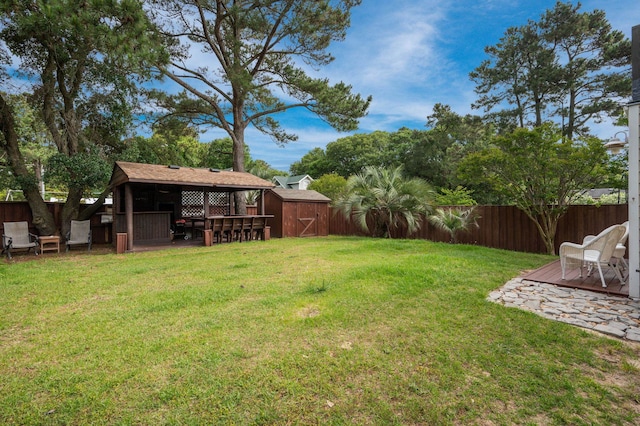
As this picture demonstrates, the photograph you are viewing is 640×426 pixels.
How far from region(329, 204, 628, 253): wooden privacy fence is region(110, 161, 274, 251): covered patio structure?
737 centimetres

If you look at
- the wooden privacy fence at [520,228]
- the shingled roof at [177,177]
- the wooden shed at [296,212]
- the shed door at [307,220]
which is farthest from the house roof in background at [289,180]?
the wooden privacy fence at [520,228]

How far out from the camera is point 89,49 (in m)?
8.66

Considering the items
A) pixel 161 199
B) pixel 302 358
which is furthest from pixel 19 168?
pixel 302 358

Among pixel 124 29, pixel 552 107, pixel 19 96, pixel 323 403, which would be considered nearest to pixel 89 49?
pixel 124 29

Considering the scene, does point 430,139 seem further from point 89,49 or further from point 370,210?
point 89,49

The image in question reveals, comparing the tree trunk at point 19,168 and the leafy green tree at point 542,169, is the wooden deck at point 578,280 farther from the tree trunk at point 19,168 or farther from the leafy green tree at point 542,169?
the tree trunk at point 19,168

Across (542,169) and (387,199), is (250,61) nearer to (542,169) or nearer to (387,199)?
(387,199)

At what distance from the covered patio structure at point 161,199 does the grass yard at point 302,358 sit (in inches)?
181

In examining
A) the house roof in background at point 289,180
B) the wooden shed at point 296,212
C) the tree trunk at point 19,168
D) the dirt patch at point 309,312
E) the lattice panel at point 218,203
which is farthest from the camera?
the house roof in background at point 289,180

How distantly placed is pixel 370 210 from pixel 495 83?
48.8ft

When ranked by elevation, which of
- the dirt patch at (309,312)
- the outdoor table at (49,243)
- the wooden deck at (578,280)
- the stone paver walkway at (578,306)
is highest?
the outdoor table at (49,243)

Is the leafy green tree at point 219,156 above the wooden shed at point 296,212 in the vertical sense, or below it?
above

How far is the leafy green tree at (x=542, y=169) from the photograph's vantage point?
6.99 metres

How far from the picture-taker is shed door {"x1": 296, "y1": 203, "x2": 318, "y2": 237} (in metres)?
13.7
